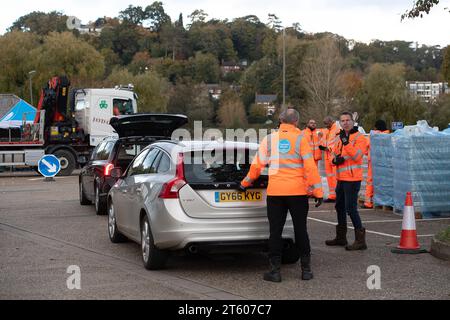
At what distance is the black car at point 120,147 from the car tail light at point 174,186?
6043mm

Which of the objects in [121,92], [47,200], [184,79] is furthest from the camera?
[184,79]

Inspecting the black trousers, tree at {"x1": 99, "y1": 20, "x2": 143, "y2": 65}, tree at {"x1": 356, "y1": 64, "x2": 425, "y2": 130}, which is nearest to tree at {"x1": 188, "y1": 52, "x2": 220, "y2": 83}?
tree at {"x1": 99, "y1": 20, "x2": 143, "y2": 65}

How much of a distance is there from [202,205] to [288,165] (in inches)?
43.2

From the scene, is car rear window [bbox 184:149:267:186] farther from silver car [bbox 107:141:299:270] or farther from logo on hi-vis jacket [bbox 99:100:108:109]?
logo on hi-vis jacket [bbox 99:100:108:109]

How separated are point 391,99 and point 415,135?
5907cm

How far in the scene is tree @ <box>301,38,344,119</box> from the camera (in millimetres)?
75312

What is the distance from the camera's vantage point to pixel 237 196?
867cm

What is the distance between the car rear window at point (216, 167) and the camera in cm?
870

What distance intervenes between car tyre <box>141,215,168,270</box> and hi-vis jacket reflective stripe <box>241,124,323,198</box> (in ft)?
4.73

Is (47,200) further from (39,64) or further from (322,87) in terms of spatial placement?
(322,87)

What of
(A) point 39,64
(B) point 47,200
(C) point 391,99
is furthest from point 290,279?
(C) point 391,99

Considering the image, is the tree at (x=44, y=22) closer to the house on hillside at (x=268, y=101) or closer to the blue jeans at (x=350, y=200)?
the house on hillside at (x=268, y=101)

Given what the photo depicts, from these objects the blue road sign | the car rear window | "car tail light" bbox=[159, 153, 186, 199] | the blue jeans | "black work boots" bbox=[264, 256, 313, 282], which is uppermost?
the car rear window
